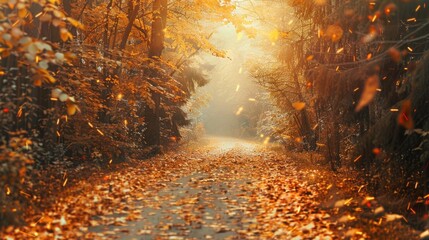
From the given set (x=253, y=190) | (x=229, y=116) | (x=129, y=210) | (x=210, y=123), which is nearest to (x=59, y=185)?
(x=129, y=210)

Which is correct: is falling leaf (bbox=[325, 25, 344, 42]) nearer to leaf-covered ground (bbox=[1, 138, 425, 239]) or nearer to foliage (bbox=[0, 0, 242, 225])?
leaf-covered ground (bbox=[1, 138, 425, 239])

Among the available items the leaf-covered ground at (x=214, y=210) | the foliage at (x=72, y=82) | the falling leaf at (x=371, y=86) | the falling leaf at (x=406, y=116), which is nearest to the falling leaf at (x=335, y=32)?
the falling leaf at (x=371, y=86)

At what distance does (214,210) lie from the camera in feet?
27.9

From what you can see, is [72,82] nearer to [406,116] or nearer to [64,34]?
[64,34]

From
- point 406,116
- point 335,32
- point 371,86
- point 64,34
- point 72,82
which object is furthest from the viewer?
point 72,82

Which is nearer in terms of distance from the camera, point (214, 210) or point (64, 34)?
point (64, 34)

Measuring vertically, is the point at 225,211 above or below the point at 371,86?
below

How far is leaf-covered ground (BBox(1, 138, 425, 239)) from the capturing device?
21.8ft

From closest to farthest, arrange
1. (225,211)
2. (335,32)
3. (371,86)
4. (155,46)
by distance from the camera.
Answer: (225,211) < (371,86) < (335,32) < (155,46)

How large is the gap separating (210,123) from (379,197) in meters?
85.3

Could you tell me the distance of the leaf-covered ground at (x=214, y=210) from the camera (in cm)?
665

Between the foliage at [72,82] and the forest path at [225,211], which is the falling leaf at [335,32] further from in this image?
the foliage at [72,82]

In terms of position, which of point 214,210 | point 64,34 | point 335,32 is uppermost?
point 335,32

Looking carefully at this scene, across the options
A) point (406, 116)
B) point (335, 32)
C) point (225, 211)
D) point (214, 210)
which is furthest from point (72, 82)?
point (406, 116)
